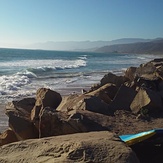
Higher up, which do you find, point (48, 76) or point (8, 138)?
point (8, 138)

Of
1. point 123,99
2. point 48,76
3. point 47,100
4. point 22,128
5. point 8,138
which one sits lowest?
point 48,76

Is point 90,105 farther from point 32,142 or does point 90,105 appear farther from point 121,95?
point 32,142

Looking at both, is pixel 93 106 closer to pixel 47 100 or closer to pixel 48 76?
pixel 47 100

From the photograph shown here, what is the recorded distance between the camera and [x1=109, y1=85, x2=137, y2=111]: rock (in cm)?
699

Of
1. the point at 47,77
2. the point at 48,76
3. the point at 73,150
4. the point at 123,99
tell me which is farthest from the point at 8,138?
the point at 48,76

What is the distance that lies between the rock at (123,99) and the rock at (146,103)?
177 millimetres

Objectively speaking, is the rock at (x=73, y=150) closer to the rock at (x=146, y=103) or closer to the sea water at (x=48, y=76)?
the rock at (x=146, y=103)

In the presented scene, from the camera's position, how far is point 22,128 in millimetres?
6078

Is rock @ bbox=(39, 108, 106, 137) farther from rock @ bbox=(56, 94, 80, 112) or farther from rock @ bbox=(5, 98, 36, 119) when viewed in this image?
rock @ bbox=(5, 98, 36, 119)

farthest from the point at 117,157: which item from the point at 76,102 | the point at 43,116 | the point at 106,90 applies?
the point at 106,90

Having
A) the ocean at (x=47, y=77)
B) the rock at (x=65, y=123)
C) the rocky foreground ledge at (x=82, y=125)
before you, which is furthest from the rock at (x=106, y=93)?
the ocean at (x=47, y=77)

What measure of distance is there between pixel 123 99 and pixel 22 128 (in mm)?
2453

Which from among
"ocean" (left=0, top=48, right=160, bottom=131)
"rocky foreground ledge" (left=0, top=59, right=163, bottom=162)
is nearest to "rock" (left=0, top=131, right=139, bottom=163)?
"rocky foreground ledge" (left=0, top=59, right=163, bottom=162)

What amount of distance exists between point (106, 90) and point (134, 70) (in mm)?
4492
